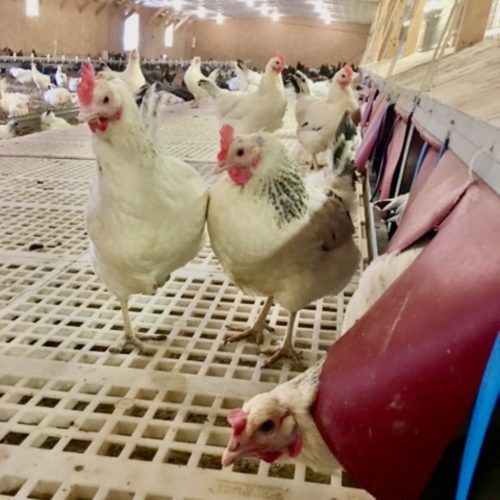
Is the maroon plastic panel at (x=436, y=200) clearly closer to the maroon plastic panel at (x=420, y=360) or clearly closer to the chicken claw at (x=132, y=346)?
the maroon plastic panel at (x=420, y=360)

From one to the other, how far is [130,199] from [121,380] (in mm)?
367

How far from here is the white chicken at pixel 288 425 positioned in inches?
28.5

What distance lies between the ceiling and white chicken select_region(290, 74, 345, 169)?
11.0 meters

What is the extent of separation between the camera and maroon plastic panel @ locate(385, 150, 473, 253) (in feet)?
2.19

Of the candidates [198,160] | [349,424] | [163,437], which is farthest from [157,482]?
[198,160]

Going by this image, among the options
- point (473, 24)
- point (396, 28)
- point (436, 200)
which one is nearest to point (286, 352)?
point (436, 200)

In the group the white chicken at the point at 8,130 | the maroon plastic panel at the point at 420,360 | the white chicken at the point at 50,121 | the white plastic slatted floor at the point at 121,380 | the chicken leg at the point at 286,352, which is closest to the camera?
the maroon plastic panel at the point at 420,360

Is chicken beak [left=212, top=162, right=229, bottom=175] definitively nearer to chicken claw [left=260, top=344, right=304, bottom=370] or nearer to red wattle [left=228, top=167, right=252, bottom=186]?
red wattle [left=228, top=167, right=252, bottom=186]

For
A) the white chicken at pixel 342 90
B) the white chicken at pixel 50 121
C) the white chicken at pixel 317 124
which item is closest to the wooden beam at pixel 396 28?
the white chicken at pixel 342 90

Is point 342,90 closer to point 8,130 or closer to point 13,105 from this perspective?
point 8,130

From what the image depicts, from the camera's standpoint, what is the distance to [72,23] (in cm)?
1438

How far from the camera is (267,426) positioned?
751mm

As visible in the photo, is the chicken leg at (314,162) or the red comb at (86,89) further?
the chicken leg at (314,162)

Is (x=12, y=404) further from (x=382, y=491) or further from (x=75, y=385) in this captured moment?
(x=382, y=491)
